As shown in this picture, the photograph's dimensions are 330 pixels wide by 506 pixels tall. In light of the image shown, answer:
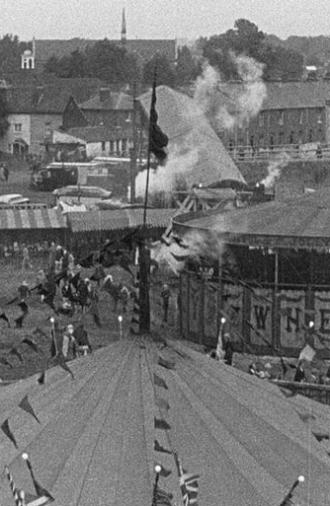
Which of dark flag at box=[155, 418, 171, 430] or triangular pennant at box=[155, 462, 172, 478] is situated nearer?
triangular pennant at box=[155, 462, 172, 478]

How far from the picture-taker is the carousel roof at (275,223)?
24.1 metres

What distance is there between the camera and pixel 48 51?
397 ft

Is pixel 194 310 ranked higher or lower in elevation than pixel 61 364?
lower

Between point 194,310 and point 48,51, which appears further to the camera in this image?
point 48,51

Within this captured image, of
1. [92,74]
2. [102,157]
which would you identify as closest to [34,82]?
[92,74]

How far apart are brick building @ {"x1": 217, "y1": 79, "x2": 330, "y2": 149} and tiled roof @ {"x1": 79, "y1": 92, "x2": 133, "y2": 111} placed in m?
13.4

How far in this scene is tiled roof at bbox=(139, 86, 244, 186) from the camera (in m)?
41.0

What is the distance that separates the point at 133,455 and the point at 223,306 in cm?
1433

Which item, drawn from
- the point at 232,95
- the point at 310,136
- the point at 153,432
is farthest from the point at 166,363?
the point at 310,136

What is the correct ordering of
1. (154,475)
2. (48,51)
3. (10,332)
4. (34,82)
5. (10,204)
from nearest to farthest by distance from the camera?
1. (154,475)
2. (10,332)
3. (10,204)
4. (34,82)
5. (48,51)

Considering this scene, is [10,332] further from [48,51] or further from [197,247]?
[48,51]

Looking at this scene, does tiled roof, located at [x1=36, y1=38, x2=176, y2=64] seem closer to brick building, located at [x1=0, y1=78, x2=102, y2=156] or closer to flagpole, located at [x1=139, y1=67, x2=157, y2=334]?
brick building, located at [x1=0, y1=78, x2=102, y2=156]

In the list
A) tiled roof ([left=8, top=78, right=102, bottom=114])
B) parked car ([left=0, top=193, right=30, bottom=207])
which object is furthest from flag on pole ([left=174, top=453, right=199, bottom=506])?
tiled roof ([left=8, top=78, right=102, bottom=114])

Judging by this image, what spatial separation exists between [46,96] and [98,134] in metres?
10.6
